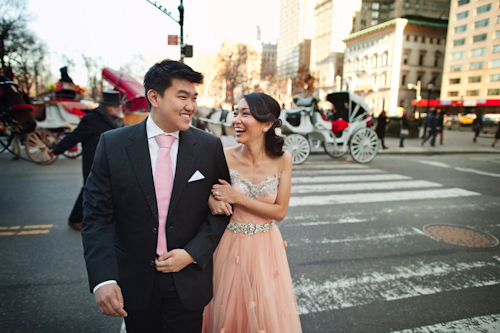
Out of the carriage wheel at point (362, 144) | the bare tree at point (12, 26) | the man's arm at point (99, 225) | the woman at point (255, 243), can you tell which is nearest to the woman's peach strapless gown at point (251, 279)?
the woman at point (255, 243)

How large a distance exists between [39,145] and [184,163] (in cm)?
998

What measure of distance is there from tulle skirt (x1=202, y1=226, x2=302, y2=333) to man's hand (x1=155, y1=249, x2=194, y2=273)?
62 centimetres

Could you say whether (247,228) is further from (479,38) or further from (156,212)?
(479,38)

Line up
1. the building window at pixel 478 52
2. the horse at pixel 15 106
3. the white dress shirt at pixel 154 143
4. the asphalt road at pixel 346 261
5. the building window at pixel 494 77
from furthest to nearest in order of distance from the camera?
the building window at pixel 478 52 < the building window at pixel 494 77 < the horse at pixel 15 106 < the asphalt road at pixel 346 261 < the white dress shirt at pixel 154 143

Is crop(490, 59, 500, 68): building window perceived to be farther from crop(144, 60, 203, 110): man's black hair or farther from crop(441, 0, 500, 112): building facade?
crop(144, 60, 203, 110): man's black hair

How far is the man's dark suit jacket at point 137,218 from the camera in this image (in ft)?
5.12

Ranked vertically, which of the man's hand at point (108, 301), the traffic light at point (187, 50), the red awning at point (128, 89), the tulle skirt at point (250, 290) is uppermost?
the traffic light at point (187, 50)

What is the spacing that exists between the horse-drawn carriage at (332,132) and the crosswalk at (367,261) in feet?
10.2

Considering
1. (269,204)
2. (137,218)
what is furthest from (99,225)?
(269,204)

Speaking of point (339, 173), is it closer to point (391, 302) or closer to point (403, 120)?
point (391, 302)

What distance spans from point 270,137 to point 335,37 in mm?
105121

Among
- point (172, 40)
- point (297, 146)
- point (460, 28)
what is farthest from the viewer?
point (460, 28)

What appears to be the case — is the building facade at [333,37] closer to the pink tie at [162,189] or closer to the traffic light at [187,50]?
the traffic light at [187,50]

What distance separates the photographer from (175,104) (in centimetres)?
159
